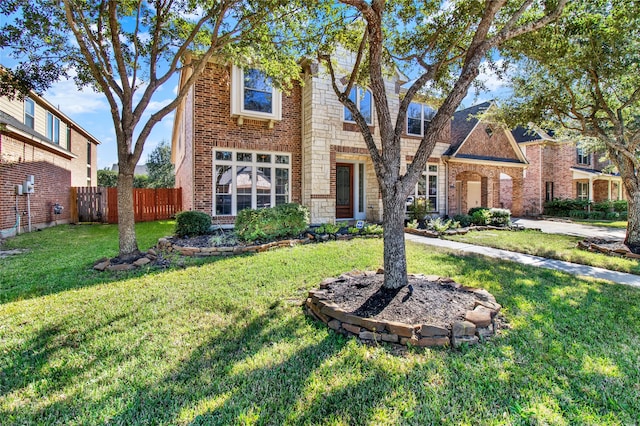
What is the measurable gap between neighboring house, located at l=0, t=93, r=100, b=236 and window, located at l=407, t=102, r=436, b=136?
13618 mm

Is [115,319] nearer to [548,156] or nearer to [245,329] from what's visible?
[245,329]

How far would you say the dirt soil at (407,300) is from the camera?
3.48 m

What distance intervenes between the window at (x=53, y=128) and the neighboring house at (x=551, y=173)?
28.3m

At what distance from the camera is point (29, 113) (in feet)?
45.6

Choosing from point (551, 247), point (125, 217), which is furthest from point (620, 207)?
point (125, 217)

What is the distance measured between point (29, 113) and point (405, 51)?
1651 centimetres

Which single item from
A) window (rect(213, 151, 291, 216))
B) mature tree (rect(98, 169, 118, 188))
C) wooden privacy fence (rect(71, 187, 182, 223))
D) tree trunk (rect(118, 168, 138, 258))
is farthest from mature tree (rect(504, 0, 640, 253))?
mature tree (rect(98, 169, 118, 188))

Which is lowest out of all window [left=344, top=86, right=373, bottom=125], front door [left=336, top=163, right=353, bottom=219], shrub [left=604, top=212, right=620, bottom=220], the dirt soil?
the dirt soil

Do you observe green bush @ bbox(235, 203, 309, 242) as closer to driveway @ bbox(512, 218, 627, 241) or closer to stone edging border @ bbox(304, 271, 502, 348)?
stone edging border @ bbox(304, 271, 502, 348)

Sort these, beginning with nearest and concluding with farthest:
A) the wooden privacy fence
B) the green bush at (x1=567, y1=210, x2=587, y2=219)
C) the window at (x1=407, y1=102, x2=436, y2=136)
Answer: the window at (x1=407, y1=102, x2=436, y2=136), the wooden privacy fence, the green bush at (x1=567, y1=210, x2=587, y2=219)

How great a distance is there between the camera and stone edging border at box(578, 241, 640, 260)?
7503 millimetres

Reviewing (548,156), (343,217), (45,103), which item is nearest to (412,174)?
(343,217)

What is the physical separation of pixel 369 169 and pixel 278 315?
1015cm

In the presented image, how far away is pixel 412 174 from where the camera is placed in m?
4.05
